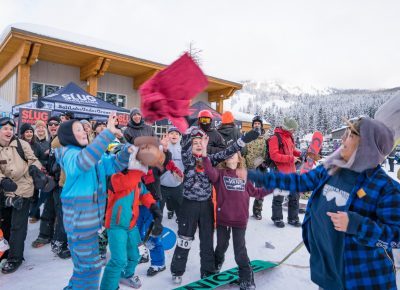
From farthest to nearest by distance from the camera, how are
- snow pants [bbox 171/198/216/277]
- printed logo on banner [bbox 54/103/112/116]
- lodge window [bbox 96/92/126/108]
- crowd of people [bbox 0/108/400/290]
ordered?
lodge window [bbox 96/92/126/108], printed logo on banner [bbox 54/103/112/116], snow pants [bbox 171/198/216/277], crowd of people [bbox 0/108/400/290]

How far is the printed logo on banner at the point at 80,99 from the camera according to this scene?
7539 mm

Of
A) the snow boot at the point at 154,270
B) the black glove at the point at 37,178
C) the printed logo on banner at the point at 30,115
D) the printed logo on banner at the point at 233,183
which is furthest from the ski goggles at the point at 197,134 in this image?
the printed logo on banner at the point at 30,115

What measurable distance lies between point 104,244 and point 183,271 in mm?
1215

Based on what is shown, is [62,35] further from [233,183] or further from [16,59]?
[233,183]

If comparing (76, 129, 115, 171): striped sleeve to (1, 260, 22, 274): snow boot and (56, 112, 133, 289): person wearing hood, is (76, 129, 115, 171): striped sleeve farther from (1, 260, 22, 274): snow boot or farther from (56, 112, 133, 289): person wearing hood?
(1, 260, 22, 274): snow boot

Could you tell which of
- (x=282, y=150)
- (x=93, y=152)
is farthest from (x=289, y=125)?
(x=93, y=152)

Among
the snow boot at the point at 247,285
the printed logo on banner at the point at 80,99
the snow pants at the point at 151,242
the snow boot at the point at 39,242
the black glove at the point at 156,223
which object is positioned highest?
the printed logo on banner at the point at 80,99

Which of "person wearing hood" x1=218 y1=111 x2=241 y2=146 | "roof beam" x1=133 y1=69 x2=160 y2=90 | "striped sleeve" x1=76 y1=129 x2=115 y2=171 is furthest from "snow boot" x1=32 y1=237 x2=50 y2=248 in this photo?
"roof beam" x1=133 y1=69 x2=160 y2=90

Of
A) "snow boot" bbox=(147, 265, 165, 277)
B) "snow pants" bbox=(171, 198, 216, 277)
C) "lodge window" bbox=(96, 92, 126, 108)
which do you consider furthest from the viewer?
"lodge window" bbox=(96, 92, 126, 108)

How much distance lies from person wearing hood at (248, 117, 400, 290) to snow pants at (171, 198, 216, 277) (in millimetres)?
1535

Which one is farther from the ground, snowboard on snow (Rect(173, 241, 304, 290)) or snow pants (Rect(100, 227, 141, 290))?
snow pants (Rect(100, 227, 141, 290))

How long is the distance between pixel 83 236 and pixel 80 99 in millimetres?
6151

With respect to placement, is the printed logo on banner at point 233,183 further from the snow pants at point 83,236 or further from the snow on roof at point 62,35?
the snow on roof at point 62,35

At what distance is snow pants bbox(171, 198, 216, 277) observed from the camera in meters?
3.34
